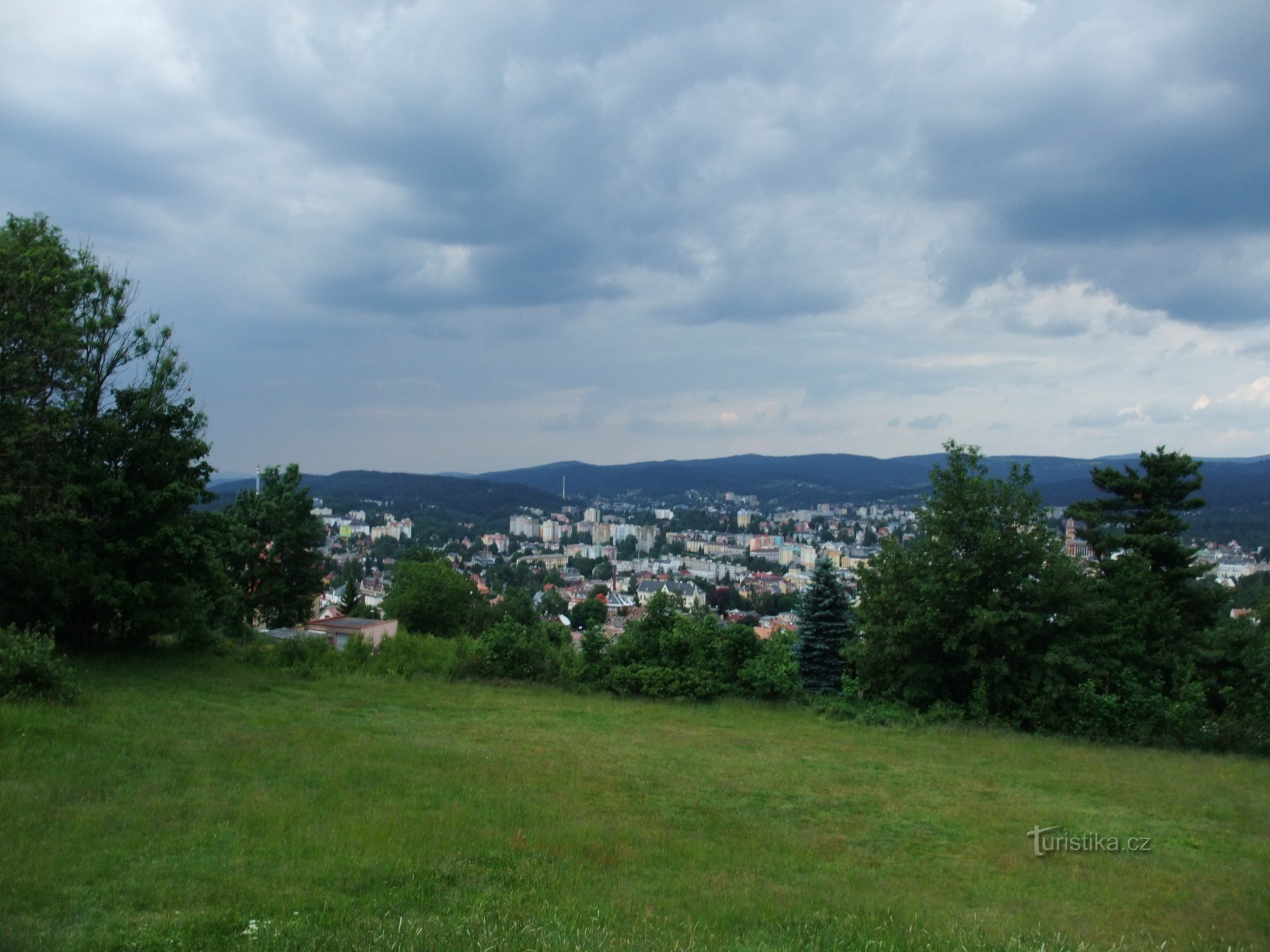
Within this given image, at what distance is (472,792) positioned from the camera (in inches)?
359

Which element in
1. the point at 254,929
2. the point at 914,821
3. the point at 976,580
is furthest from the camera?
the point at 976,580

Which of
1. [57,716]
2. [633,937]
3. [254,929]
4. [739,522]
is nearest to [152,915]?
[254,929]

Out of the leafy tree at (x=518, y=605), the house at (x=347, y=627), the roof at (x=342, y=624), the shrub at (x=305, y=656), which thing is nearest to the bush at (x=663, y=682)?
the shrub at (x=305, y=656)

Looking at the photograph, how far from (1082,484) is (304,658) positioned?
382 ft

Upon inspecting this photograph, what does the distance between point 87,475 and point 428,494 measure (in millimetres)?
161250

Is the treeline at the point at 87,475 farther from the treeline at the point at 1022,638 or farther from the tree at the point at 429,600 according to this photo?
the tree at the point at 429,600

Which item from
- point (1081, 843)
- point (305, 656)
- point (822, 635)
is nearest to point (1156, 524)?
point (822, 635)

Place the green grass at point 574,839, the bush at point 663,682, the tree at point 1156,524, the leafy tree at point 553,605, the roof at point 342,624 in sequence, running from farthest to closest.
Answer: the leafy tree at point 553,605
the roof at point 342,624
the tree at point 1156,524
the bush at point 663,682
the green grass at point 574,839

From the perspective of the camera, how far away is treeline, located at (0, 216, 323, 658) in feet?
50.2

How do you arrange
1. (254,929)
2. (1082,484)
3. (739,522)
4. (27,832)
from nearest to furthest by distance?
1. (254,929)
2. (27,832)
3. (1082,484)
4. (739,522)

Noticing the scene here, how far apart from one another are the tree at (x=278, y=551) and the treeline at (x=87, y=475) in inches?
501

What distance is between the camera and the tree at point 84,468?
50.1 ft

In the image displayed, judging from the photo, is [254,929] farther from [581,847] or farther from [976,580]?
[976,580]

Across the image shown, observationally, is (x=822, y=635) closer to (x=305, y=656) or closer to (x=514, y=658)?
(x=514, y=658)
